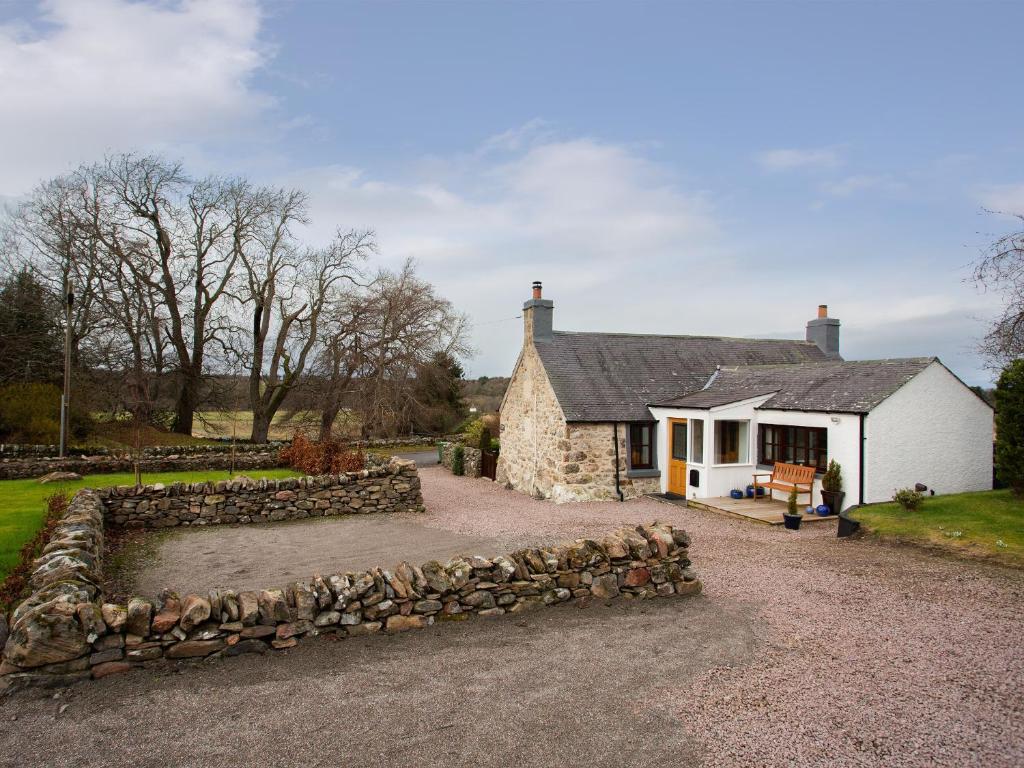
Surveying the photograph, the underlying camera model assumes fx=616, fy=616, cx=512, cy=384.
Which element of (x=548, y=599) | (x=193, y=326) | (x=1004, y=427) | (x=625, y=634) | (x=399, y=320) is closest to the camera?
(x=625, y=634)

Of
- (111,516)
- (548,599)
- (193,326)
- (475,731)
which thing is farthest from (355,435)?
(475,731)

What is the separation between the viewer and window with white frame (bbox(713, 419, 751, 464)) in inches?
671

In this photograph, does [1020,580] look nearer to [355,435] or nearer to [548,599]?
[548,599]

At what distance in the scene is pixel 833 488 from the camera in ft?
47.4

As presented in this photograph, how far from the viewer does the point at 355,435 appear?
37875 mm

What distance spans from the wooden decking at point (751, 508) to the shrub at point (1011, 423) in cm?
351

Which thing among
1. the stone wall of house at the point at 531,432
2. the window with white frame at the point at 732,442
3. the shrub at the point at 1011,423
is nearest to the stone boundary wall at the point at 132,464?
the stone wall of house at the point at 531,432

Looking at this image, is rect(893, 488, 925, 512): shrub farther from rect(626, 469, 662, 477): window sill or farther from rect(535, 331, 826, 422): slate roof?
rect(535, 331, 826, 422): slate roof

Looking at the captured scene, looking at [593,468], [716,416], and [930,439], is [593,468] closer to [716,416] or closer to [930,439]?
[716,416]

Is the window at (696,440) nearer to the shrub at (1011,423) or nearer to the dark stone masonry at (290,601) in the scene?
the shrub at (1011,423)

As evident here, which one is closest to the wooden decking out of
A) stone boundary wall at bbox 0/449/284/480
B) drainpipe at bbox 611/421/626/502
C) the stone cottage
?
the stone cottage

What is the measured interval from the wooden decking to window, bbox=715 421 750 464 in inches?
47.4

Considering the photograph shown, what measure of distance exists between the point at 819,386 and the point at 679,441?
13.3 feet

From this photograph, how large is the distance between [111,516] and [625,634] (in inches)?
474
